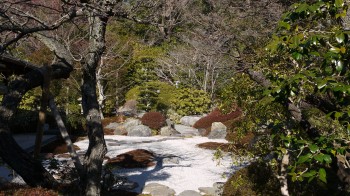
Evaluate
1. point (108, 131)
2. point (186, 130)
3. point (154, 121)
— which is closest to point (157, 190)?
point (108, 131)

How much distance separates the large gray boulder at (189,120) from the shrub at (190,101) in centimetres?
58

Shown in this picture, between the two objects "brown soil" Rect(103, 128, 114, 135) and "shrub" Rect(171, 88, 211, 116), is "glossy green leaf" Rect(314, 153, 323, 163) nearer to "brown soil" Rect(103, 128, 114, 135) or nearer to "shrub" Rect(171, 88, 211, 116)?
"brown soil" Rect(103, 128, 114, 135)

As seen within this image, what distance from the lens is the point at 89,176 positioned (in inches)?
231

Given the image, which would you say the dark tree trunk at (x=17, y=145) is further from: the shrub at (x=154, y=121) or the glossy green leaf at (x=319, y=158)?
the shrub at (x=154, y=121)

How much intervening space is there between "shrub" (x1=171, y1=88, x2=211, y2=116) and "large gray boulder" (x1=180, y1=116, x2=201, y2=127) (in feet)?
1.91

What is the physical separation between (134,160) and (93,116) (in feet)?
18.8

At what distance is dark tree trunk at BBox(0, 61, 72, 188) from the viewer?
5.27 metres

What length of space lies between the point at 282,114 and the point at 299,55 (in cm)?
323

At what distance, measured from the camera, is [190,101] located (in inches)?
801

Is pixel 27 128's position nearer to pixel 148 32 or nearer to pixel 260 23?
pixel 260 23

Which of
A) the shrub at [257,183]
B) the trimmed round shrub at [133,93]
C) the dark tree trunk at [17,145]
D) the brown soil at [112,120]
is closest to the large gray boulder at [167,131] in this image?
the brown soil at [112,120]

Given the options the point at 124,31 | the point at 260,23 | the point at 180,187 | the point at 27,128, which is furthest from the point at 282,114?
the point at 124,31

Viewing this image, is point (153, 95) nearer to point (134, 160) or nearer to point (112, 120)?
point (112, 120)

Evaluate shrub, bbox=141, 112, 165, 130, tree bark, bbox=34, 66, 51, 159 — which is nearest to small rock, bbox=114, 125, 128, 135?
shrub, bbox=141, 112, 165, 130
